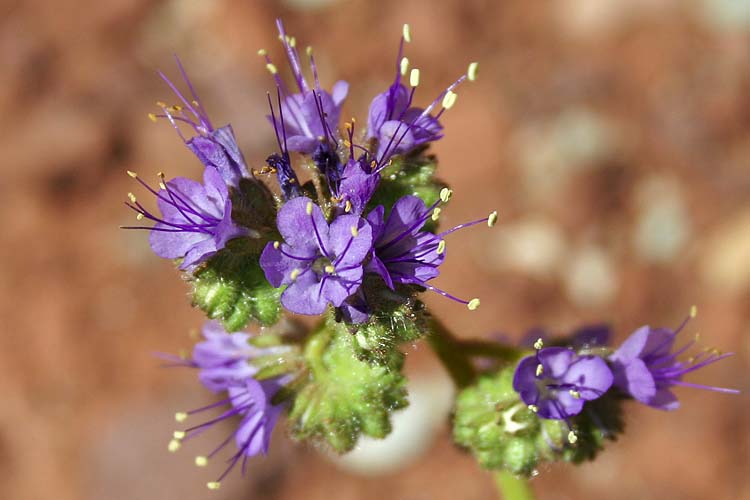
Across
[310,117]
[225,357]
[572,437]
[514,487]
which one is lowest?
[514,487]

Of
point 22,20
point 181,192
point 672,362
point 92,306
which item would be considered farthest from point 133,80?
point 672,362

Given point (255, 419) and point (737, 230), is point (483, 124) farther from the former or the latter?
point (255, 419)

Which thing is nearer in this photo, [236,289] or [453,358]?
[236,289]

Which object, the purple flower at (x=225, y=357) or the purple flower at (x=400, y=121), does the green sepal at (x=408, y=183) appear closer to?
the purple flower at (x=400, y=121)

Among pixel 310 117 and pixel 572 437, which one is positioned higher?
pixel 310 117

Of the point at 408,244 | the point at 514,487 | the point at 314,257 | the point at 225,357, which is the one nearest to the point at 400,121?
the point at 408,244

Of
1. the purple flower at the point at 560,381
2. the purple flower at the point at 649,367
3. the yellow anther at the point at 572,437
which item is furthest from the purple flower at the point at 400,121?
the yellow anther at the point at 572,437

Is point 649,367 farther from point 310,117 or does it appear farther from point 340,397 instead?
point 310,117

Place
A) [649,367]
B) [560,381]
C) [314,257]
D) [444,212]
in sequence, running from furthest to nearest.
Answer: [444,212] → [649,367] → [560,381] → [314,257]
